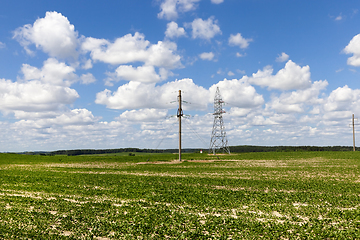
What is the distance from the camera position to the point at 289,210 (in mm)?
15594

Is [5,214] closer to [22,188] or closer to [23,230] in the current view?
[23,230]

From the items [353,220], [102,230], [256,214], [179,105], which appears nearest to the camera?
[102,230]

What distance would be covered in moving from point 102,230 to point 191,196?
28.4 feet

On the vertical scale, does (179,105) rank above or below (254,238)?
above

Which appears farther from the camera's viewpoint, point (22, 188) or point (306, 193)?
point (22, 188)

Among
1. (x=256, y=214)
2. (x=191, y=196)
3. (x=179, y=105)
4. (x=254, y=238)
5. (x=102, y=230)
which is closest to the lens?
(x=254, y=238)

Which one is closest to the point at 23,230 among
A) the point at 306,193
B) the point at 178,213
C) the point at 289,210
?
the point at 178,213

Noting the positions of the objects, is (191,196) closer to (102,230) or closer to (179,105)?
(102,230)

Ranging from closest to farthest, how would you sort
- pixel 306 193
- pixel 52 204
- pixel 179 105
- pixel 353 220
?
pixel 353 220 < pixel 52 204 < pixel 306 193 < pixel 179 105

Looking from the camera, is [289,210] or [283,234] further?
[289,210]

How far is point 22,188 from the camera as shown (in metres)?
24.7

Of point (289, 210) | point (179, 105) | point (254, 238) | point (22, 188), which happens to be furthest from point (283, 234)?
point (179, 105)

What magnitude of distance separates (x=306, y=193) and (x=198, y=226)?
12.7 metres

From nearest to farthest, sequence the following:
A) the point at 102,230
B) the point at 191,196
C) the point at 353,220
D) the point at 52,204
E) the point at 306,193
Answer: the point at 102,230, the point at 353,220, the point at 52,204, the point at 191,196, the point at 306,193
